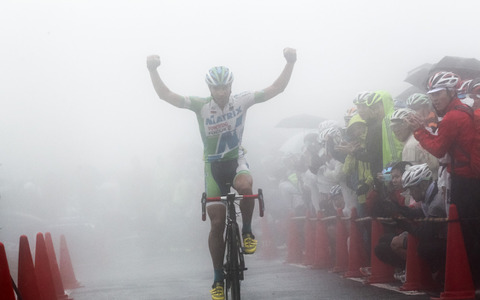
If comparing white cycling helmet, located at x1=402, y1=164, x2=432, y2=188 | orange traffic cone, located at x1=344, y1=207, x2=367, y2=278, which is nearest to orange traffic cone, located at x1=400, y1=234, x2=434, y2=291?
white cycling helmet, located at x1=402, y1=164, x2=432, y2=188

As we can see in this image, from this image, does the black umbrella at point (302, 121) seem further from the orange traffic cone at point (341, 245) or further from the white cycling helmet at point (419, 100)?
the white cycling helmet at point (419, 100)

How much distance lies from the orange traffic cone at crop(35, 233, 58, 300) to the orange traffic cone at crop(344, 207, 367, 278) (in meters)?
4.00

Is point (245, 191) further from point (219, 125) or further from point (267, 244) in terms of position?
point (267, 244)

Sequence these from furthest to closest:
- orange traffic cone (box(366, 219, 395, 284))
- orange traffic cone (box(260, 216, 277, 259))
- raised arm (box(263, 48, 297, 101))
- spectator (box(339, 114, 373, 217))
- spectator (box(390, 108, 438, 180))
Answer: orange traffic cone (box(260, 216, 277, 259)) < spectator (box(339, 114, 373, 217)) < orange traffic cone (box(366, 219, 395, 284)) < spectator (box(390, 108, 438, 180)) < raised arm (box(263, 48, 297, 101))

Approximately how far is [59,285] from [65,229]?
1478 centimetres

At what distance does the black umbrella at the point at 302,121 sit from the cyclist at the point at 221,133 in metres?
14.1

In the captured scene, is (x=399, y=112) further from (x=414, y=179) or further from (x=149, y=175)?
(x=149, y=175)

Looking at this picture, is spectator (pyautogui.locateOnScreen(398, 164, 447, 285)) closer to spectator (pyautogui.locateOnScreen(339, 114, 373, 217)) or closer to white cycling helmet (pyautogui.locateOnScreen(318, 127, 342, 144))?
spectator (pyautogui.locateOnScreen(339, 114, 373, 217))

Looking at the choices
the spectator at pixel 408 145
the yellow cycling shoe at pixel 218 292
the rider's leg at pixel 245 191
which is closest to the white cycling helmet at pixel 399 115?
the spectator at pixel 408 145

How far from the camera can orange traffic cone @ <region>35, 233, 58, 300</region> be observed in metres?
10.0

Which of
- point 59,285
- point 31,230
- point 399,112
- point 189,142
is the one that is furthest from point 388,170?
point 189,142

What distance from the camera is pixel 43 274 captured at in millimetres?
10281

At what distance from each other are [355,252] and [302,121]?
1186cm

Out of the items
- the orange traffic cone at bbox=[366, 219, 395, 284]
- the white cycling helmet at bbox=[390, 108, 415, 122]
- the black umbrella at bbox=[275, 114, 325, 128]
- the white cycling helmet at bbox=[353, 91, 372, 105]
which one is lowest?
the orange traffic cone at bbox=[366, 219, 395, 284]
